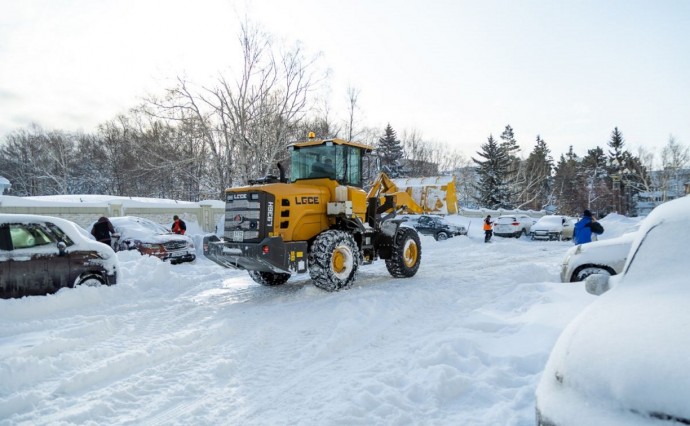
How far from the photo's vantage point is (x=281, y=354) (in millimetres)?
5258

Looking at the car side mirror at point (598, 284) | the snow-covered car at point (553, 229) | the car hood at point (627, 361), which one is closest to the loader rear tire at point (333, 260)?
the car side mirror at point (598, 284)

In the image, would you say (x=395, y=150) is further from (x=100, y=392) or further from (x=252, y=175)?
(x=100, y=392)

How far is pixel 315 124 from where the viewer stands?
107 feet

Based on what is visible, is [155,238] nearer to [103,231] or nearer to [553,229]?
[103,231]

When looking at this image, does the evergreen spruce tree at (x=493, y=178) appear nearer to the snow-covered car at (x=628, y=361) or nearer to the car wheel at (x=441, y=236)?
the car wheel at (x=441, y=236)

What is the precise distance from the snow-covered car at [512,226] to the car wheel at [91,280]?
2320 cm

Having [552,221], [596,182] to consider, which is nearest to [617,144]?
[596,182]

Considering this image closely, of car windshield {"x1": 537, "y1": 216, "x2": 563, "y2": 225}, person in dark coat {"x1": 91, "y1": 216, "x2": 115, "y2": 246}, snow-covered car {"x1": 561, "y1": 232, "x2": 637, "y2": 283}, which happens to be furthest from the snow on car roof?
car windshield {"x1": 537, "y1": 216, "x2": 563, "y2": 225}

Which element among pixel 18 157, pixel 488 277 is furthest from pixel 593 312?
pixel 18 157

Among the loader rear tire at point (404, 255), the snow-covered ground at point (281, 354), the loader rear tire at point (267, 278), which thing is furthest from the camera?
the loader rear tire at point (404, 255)

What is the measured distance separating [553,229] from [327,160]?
1961 centimetres

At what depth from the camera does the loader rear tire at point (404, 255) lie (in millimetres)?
10281

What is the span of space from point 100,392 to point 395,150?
51198mm

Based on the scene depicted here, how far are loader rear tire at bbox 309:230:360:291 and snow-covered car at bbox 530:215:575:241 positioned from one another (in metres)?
19.3
